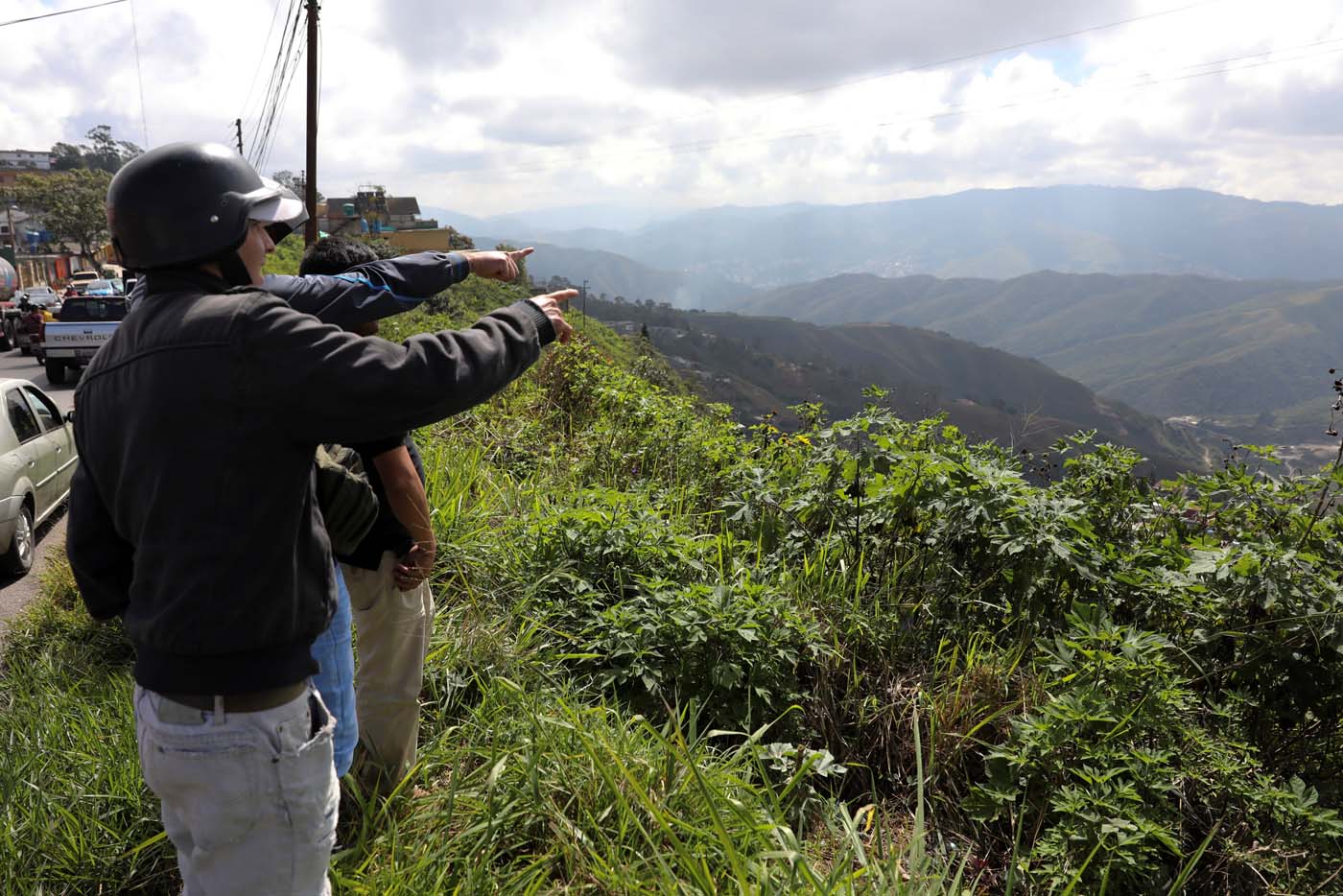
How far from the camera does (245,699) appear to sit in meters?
1.49

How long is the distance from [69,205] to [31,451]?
217ft

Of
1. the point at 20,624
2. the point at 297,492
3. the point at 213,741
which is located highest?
the point at 297,492

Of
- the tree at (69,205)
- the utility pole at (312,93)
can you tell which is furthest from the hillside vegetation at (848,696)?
the tree at (69,205)

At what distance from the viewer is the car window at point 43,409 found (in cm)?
727

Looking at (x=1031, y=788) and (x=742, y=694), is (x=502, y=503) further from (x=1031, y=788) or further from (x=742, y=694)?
(x=1031, y=788)

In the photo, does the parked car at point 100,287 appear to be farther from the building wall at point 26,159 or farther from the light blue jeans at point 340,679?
the building wall at point 26,159

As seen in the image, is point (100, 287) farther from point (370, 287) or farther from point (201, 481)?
point (201, 481)

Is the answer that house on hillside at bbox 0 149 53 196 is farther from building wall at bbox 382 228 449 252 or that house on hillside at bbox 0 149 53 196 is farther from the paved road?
the paved road

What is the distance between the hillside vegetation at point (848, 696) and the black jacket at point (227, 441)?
108 cm

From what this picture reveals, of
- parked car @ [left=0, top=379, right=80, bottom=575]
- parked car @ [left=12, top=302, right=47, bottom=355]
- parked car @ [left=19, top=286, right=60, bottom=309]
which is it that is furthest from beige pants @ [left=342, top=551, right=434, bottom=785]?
parked car @ [left=19, top=286, right=60, bottom=309]

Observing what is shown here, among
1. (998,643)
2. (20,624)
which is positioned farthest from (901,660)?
(20,624)

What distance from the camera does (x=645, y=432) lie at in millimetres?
6168

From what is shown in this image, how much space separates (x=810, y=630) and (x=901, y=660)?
642 millimetres

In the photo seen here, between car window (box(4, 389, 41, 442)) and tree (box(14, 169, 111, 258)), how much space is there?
63394mm
